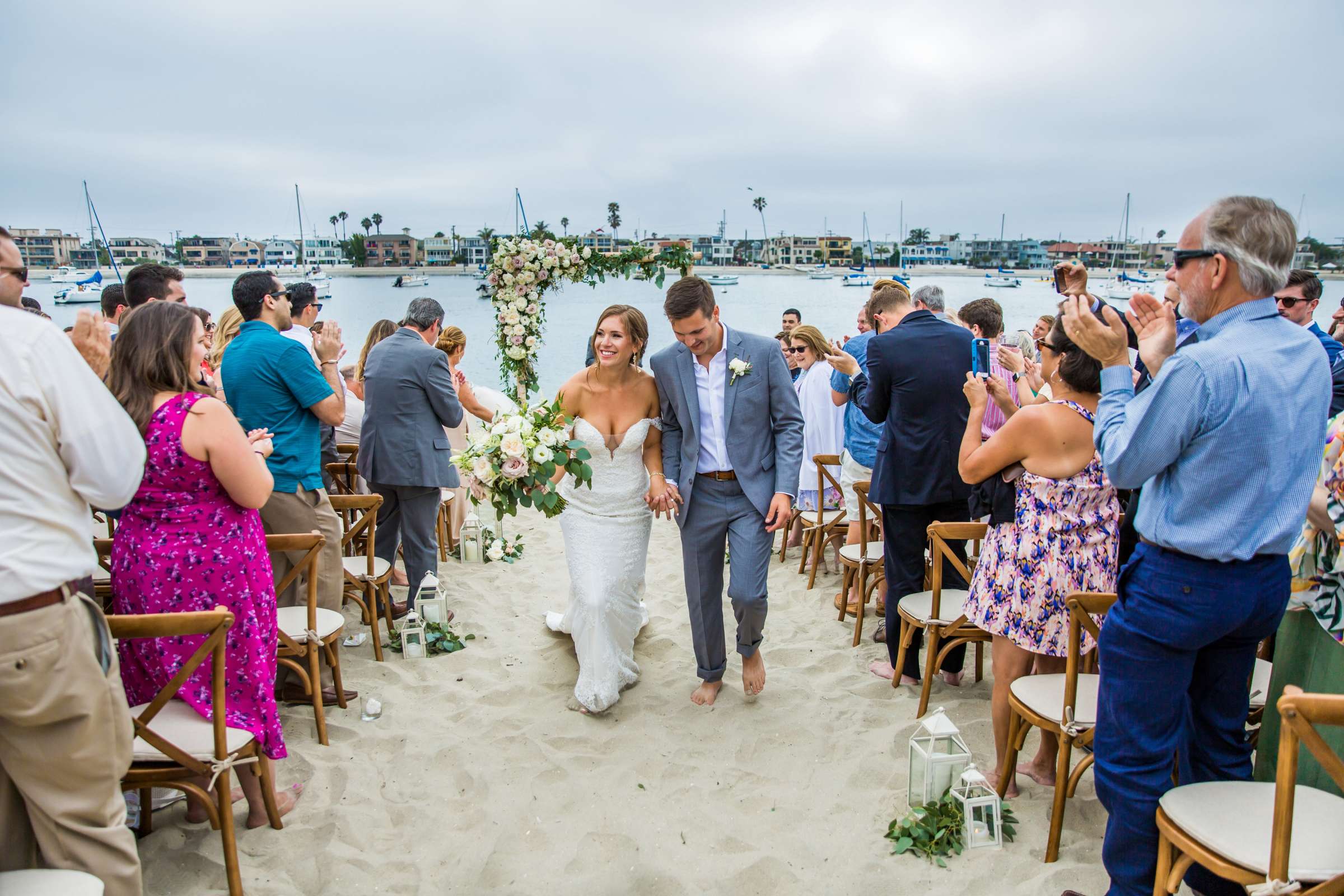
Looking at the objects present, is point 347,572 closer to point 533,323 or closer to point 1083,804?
point 533,323

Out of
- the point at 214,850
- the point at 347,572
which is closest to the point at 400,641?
the point at 347,572

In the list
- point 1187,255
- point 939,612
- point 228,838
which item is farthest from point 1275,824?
point 228,838

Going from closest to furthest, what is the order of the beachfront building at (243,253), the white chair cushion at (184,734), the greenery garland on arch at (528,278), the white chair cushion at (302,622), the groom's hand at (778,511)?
the white chair cushion at (184,734)
the white chair cushion at (302,622)
the groom's hand at (778,511)
the greenery garland on arch at (528,278)
the beachfront building at (243,253)

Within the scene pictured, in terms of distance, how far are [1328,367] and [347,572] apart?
16.6 ft

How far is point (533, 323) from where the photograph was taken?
7.04 metres

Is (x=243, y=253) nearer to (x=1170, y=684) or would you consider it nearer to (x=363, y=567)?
(x=363, y=567)

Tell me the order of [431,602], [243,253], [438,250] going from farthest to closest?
1. [438,250]
2. [243,253]
3. [431,602]

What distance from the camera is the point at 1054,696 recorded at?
3266 mm

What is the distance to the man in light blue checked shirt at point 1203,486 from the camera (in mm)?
2291

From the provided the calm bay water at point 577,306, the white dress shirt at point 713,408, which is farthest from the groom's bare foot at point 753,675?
the calm bay water at point 577,306

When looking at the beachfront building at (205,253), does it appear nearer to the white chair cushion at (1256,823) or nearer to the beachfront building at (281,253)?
the beachfront building at (281,253)

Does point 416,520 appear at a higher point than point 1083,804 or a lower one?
higher

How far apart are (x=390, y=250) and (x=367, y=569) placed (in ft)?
349

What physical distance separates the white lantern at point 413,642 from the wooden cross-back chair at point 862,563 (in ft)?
9.22
